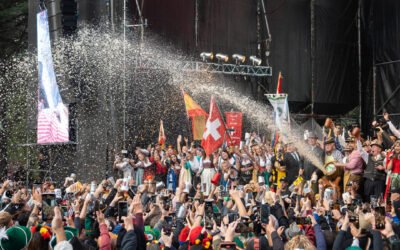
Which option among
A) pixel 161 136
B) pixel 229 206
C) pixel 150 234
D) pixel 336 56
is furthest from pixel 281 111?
pixel 150 234

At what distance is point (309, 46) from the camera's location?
30109 millimetres

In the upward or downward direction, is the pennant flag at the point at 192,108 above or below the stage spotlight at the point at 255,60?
below

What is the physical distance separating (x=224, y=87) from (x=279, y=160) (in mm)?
7279

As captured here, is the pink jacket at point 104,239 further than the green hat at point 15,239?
Yes

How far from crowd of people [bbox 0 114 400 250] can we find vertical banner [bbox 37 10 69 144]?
2.09m

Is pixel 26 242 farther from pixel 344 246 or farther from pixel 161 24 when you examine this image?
pixel 161 24

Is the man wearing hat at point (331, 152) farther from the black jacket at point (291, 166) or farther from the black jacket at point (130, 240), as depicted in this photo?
the black jacket at point (130, 240)

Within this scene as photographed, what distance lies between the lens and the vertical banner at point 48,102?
25.0 metres

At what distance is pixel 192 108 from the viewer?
26.0m

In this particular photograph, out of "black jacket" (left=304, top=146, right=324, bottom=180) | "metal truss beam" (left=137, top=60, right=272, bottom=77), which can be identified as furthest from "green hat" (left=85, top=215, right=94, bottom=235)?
"metal truss beam" (left=137, top=60, right=272, bottom=77)

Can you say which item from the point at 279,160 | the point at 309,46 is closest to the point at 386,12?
the point at 309,46

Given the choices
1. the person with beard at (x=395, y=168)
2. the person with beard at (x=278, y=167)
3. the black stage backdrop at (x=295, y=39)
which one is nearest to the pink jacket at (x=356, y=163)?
the person with beard at (x=395, y=168)

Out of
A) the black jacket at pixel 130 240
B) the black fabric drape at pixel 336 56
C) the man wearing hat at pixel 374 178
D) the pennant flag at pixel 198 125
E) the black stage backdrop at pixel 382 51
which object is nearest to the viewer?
the black jacket at pixel 130 240

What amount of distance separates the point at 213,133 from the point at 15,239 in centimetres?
1491
